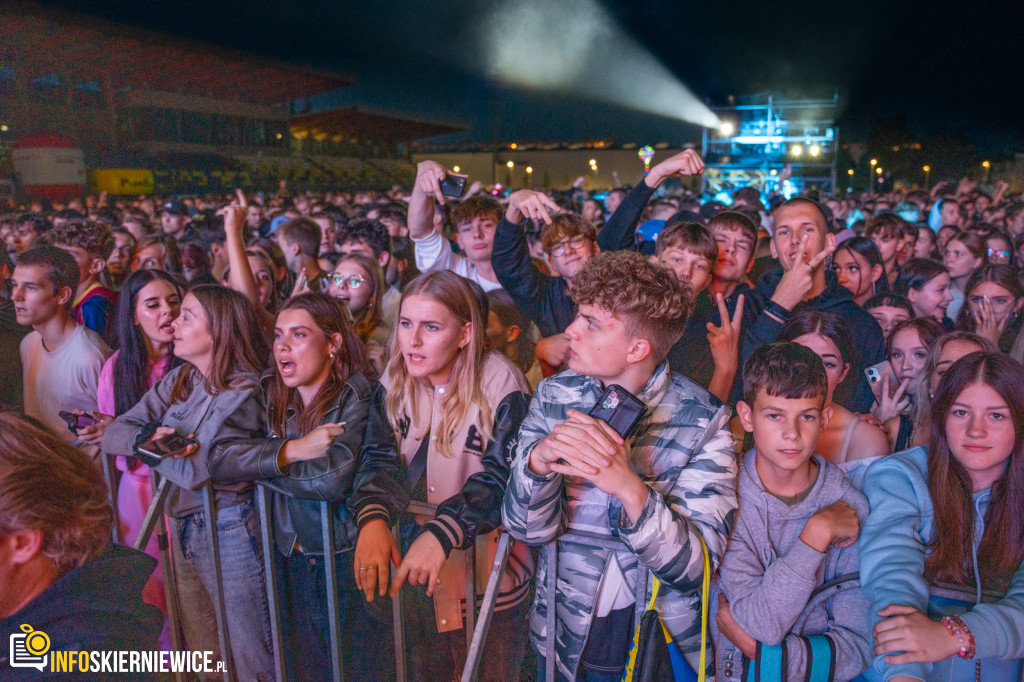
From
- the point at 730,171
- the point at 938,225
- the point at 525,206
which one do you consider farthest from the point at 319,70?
the point at 525,206

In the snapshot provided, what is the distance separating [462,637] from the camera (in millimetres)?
2436

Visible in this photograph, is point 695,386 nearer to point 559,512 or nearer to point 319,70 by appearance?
point 559,512

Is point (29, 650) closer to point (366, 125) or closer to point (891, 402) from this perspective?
point (891, 402)

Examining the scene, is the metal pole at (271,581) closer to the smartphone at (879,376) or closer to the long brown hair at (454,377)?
the long brown hair at (454,377)

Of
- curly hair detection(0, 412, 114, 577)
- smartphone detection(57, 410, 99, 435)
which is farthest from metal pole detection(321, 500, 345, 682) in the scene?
smartphone detection(57, 410, 99, 435)

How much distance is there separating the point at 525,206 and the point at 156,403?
2004mm

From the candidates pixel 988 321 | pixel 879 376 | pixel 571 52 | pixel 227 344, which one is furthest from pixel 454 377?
pixel 571 52

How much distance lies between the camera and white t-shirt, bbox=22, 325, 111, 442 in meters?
3.41

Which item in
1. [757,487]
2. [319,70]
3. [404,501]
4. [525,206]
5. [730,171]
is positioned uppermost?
[319,70]

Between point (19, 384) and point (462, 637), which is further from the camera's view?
point (19, 384)

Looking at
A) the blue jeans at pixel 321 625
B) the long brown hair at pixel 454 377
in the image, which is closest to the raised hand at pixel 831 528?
the long brown hair at pixel 454 377

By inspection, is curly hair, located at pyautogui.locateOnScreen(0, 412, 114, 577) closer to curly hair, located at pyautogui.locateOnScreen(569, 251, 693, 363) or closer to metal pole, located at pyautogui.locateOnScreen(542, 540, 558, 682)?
metal pole, located at pyautogui.locateOnScreen(542, 540, 558, 682)

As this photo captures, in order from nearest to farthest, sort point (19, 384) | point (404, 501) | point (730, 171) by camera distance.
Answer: point (404, 501), point (19, 384), point (730, 171)

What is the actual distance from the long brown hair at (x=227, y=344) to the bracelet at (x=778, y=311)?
89.6 inches
